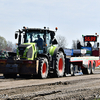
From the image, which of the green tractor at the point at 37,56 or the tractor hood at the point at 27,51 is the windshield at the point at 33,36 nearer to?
the green tractor at the point at 37,56

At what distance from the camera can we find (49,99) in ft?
22.2

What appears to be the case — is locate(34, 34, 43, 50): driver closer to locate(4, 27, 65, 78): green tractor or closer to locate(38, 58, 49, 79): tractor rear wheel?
locate(4, 27, 65, 78): green tractor

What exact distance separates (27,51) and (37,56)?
0.85 meters

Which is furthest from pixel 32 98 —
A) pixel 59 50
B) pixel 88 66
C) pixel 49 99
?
pixel 88 66

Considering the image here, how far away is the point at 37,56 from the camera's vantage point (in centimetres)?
1389

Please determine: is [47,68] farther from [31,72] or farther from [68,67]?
[68,67]

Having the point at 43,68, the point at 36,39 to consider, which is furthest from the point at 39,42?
the point at 43,68

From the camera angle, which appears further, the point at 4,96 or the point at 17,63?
the point at 17,63

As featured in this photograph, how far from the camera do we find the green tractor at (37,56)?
13.0 meters

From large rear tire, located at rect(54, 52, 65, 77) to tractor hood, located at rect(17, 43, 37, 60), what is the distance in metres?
1.51

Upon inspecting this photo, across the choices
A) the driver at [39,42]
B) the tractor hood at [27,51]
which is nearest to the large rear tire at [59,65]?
the driver at [39,42]

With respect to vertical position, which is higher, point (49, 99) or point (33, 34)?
point (33, 34)

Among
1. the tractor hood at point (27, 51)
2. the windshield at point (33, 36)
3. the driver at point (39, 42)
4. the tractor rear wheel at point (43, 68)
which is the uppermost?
the windshield at point (33, 36)

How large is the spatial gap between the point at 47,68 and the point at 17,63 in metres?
1.65
